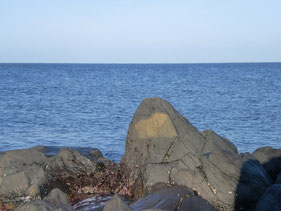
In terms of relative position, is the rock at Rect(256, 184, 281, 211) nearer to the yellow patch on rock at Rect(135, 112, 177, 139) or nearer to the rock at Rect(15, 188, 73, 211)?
the rock at Rect(15, 188, 73, 211)

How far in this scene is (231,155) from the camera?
12.2 metres

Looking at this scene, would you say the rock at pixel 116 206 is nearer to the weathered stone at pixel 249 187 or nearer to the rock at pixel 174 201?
the rock at pixel 174 201

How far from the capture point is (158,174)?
11.9 metres

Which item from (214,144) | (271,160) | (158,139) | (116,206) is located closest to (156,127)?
(158,139)

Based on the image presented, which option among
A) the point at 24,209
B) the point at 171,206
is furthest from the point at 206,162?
the point at 24,209

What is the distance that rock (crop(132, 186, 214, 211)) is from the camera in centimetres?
1005

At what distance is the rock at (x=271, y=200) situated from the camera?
8828mm

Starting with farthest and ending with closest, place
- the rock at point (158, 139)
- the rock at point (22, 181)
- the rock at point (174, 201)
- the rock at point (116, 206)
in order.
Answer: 1. the rock at point (158, 139)
2. the rock at point (22, 181)
3. the rock at point (174, 201)
4. the rock at point (116, 206)

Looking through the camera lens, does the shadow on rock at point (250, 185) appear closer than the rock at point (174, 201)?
No

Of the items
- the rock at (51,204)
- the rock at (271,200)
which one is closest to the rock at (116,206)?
the rock at (51,204)

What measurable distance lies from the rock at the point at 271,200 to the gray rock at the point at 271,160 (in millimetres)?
4169

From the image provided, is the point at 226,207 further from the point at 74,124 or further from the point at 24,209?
the point at 74,124

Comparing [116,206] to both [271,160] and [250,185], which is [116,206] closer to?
[250,185]

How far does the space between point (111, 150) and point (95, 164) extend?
7.62 meters
